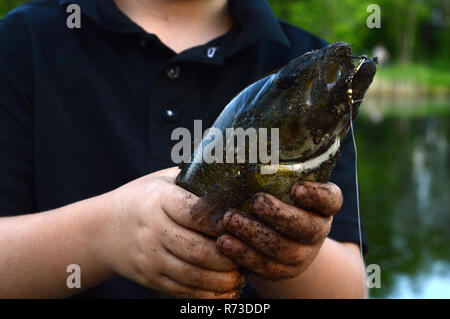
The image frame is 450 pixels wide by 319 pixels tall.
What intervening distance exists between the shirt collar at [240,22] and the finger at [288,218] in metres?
1.05

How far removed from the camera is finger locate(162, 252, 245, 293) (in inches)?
60.7

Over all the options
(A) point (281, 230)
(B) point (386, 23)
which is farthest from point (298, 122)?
(B) point (386, 23)

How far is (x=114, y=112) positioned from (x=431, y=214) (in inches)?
320

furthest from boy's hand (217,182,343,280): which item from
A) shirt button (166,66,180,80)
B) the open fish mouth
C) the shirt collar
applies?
the shirt collar

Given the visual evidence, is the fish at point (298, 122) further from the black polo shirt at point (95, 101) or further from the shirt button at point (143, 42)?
the shirt button at point (143, 42)

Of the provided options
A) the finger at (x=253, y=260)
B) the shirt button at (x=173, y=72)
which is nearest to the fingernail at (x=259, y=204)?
the finger at (x=253, y=260)

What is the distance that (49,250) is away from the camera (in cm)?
185

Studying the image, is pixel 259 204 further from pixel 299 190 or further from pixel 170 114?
pixel 170 114

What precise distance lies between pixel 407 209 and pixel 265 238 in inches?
335

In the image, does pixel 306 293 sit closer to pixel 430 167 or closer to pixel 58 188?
pixel 58 188

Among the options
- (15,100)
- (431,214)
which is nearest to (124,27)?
(15,100)

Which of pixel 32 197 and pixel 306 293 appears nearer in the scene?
pixel 306 293

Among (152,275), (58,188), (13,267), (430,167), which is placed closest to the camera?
(152,275)

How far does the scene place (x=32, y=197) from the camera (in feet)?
7.40
